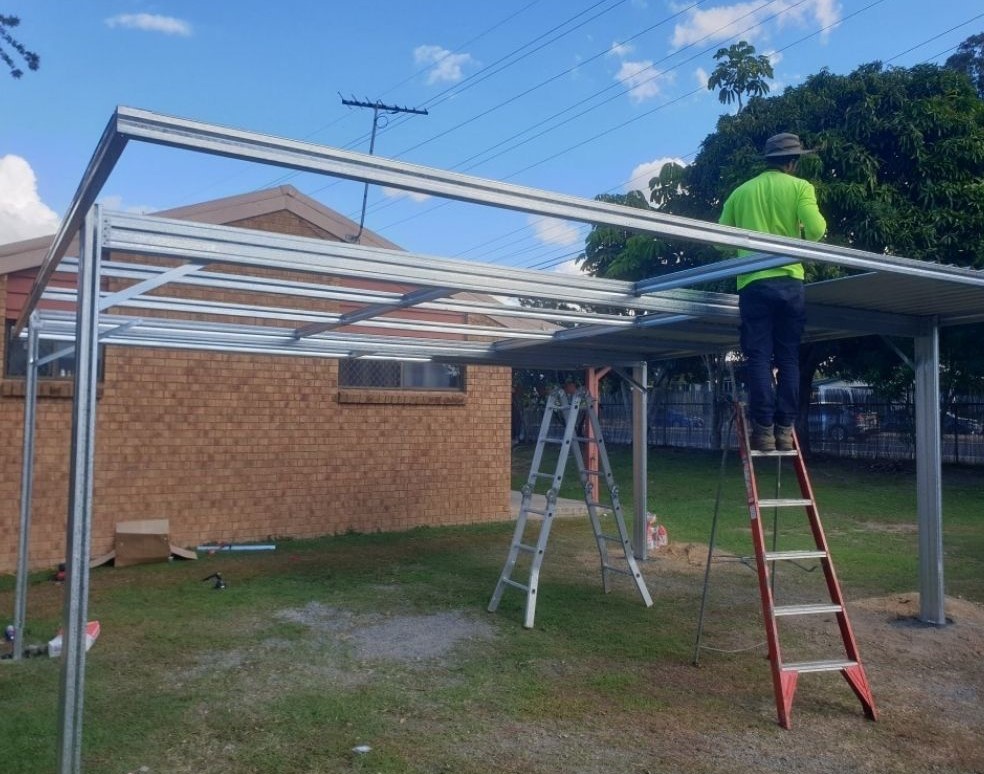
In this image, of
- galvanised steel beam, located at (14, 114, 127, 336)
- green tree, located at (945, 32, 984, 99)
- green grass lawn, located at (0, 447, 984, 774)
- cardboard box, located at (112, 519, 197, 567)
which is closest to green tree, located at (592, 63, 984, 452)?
green grass lawn, located at (0, 447, 984, 774)

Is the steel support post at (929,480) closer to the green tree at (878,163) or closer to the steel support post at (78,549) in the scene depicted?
the steel support post at (78,549)

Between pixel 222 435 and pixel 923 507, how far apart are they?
7.72 metres

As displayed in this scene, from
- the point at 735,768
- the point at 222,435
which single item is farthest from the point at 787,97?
the point at 735,768

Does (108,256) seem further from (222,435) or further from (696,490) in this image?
(696,490)

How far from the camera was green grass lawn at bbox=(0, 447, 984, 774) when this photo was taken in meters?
4.51

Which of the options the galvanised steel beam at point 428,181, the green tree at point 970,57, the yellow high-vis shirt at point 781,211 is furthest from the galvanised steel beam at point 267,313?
the green tree at point 970,57

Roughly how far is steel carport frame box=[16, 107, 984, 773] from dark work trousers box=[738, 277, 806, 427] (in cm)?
35

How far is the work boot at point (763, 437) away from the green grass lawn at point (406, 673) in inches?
59.5

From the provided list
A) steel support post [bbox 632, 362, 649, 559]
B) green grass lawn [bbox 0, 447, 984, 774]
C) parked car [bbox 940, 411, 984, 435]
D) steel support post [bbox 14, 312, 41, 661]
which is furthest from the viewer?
parked car [bbox 940, 411, 984, 435]

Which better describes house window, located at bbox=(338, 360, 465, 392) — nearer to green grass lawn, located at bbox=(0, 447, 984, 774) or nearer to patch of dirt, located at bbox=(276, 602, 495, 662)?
green grass lawn, located at bbox=(0, 447, 984, 774)

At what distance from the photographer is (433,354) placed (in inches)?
340

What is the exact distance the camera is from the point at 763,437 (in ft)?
18.3

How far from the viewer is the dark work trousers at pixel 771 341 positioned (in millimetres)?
5383

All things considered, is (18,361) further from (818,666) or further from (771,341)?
(818,666)
